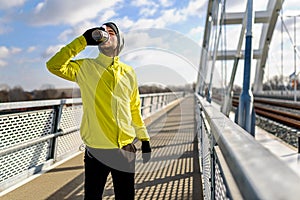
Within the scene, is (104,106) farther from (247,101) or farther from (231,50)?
(231,50)

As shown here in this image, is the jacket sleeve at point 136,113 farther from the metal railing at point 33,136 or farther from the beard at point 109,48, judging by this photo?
the metal railing at point 33,136

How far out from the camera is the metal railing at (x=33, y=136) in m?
3.59

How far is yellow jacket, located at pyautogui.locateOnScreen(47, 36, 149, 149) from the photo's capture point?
1.94 meters

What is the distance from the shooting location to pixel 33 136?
13.7ft

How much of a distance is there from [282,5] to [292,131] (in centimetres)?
1109

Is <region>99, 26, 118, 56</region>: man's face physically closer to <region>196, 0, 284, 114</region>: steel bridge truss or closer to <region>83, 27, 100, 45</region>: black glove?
<region>83, 27, 100, 45</region>: black glove

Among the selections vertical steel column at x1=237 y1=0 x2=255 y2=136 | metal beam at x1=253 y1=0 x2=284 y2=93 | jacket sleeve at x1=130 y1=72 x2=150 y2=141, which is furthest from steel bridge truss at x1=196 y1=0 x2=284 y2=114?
jacket sleeve at x1=130 y1=72 x2=150 y2=141

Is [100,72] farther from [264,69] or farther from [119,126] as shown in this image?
[264,69]

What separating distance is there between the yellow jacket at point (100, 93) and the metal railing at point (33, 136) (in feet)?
6.08

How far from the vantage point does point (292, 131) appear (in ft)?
17.7

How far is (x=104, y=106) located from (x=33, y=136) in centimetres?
259

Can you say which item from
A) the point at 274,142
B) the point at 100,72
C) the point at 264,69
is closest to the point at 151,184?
the point at 100,72

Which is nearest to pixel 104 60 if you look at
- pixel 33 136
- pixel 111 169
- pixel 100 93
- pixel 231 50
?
pixel 100 93

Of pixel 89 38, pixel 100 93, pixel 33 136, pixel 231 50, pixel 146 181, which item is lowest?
pixel 146 181
